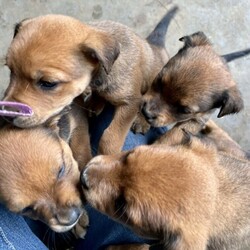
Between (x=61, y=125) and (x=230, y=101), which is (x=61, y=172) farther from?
(x=230, y=101)

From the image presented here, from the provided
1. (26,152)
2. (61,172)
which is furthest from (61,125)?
(26,152)

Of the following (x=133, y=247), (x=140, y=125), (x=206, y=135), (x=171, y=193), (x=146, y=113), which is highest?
(x=171, y=193)

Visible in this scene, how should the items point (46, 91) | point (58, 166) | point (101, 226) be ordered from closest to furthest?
1. point (58, 166)
2. point (46, 91)
3. point (101, 226)

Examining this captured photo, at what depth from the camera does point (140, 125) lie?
4.14 metres

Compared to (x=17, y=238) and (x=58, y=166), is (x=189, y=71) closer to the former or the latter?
(x=58, y=166)

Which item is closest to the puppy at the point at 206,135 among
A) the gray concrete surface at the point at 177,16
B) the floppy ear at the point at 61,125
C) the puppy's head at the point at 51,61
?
the floppy ear at the point at 61,125

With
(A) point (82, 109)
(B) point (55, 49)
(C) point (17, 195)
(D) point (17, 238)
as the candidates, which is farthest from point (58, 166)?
(A) point (82, 109)

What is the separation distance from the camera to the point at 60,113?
3.47 metres

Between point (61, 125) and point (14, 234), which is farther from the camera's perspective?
point (61, 125)

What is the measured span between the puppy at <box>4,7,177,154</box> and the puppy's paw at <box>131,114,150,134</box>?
0.81ft

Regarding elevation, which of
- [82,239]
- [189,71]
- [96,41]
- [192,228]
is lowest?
[82,239]

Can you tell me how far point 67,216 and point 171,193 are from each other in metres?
0.70

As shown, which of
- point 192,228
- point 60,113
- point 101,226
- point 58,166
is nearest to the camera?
point 192,228

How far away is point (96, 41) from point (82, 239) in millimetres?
1505
